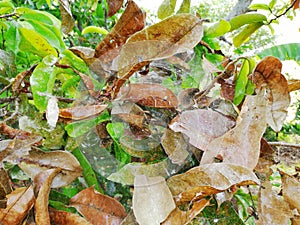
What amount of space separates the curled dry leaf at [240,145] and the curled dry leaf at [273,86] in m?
0.02

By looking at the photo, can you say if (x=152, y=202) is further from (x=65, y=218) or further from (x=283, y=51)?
(x=283, y=51)

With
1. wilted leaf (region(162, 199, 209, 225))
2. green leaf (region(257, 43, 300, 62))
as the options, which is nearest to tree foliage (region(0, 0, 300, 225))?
wilted leaf (region(162, 199, 209, 225))

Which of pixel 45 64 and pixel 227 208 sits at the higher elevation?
pixel 45 64

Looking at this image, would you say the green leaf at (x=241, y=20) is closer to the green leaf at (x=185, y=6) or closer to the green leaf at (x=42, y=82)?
the green leaf at (x=185, y=6)

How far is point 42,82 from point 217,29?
176mm

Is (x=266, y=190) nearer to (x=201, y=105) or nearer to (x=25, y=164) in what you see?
(x=201, y=105)

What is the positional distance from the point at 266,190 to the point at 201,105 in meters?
0.09

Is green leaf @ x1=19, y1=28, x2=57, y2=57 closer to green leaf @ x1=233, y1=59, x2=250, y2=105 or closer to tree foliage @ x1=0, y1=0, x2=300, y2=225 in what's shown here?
tree foliage @ x1=0, y1=0, x2=300, y2=225

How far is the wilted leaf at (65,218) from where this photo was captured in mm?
249

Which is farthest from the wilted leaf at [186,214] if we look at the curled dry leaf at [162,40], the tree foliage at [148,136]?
the curled dry leaf at [162,40]

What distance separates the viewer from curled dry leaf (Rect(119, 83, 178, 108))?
0.27 metres

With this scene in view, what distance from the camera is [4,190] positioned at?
10.1 inches

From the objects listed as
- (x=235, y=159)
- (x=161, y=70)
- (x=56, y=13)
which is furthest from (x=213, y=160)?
(x=56, y=13)

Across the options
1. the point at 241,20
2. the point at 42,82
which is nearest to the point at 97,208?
the point at 42,82
